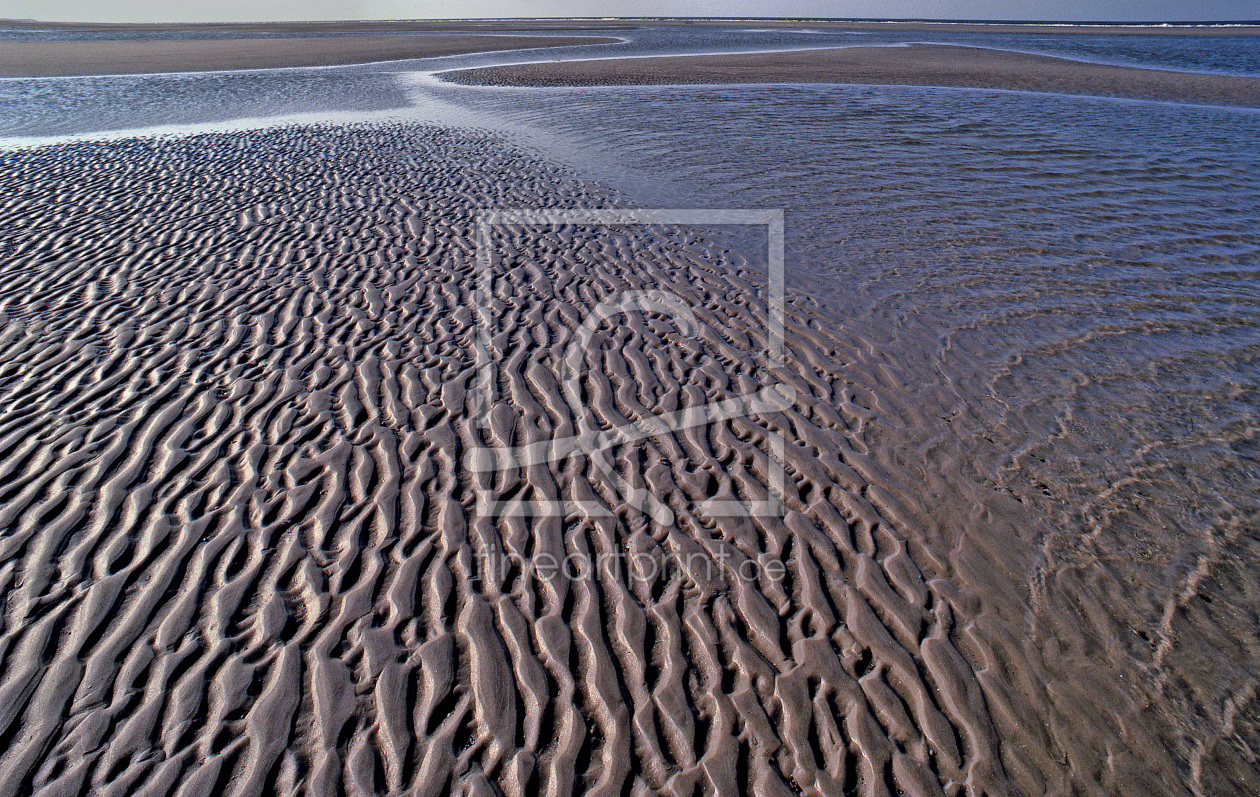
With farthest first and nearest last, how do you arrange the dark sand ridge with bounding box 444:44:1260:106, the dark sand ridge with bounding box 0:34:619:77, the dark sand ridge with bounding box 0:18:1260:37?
1. the dark sand ridge with bounding box 0:18:1260:37
2. the dark sand ridge with bounding box 0:34:619:77
3. the dark sand ridge with bounding box 444:44:1260:106

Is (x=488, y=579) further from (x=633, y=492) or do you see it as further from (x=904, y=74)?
(x=904, y=74)

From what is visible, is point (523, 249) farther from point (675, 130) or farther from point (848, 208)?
point (675, 130)

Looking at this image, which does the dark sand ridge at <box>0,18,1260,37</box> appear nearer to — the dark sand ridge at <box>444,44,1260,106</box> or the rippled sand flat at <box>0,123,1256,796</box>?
the dark sand ridge at <box>444,44,1260,106</box>

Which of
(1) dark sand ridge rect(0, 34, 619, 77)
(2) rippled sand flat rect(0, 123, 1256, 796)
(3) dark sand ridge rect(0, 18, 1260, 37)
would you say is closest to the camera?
(2) rippled sand flat rect(0, 123, 1256, 796)

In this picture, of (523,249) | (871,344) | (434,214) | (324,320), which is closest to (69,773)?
(324,320)

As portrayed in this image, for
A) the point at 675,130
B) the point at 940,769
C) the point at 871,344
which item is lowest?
the point at 940,769

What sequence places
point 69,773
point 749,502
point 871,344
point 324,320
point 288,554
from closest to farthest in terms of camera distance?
point 69,773 → point 288,554 → point 749,502 → point 871,344 → point 324,320

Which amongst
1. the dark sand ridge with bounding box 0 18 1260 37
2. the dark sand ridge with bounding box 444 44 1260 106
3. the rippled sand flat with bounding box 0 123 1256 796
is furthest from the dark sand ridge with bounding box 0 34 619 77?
the rippled sand flat with bounding box 0 123 1256 796
